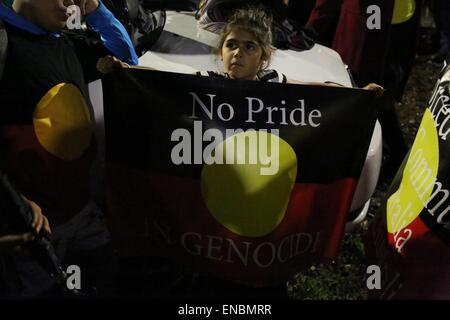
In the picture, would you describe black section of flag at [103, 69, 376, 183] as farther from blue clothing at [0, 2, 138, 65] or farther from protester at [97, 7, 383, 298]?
blue clothing at [0, 2, 138, 65]

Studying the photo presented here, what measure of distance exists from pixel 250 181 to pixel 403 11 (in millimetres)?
2371

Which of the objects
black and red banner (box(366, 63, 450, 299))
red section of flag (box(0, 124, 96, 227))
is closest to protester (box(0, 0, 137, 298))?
red section of flag (box(0, 124, 96, 227))

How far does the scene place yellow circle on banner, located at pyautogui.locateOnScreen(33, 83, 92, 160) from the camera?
9.61 feet

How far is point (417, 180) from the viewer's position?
123 inches

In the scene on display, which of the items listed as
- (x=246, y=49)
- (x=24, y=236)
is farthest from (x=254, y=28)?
(x=24, y=236)

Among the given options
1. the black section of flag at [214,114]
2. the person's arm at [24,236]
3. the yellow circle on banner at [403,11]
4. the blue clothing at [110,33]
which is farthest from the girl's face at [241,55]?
the yellow circle on banner at [403,11]

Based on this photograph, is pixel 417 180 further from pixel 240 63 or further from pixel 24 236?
pixel 24 236

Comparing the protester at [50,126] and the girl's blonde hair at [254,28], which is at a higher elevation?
the girl's blonde hair at [254,28]

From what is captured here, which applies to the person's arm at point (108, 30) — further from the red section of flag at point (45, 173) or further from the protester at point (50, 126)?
the red section of flag at point (45, 173)

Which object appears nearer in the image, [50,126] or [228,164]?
[50,126]

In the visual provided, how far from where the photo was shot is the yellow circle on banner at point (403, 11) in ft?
15.8

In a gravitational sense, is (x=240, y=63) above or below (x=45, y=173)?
above

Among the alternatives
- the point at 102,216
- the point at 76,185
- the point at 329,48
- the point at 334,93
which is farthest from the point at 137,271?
the point at 329,48

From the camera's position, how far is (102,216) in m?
3.38
